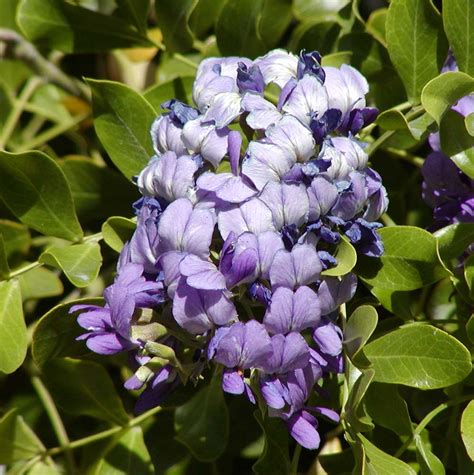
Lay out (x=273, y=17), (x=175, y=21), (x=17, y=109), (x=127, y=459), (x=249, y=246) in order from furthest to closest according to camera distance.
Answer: (x=17, y=109), (x=273, y=17), (x=175, y=21), (x=127, y=459), (x=249, y=246)

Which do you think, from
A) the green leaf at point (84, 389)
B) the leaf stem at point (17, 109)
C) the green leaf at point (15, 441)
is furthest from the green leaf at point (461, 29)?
the leaf stem at point (17, 109)

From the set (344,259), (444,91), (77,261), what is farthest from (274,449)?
(444,91)

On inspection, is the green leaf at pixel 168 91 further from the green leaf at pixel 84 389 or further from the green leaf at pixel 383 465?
the green leaf at pixel 383 465

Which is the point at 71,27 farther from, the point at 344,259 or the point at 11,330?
the point at 344,259

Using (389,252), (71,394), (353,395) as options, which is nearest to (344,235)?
(389,252)

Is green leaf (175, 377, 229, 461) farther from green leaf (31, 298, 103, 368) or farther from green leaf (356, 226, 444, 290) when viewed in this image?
green leaf (356, 226, 444, 290)

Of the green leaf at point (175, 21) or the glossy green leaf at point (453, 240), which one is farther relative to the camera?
the green leaf at point (175, 21)
